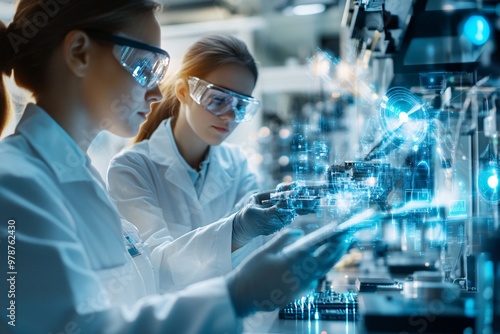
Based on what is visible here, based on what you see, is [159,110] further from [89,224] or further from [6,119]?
[89,224]

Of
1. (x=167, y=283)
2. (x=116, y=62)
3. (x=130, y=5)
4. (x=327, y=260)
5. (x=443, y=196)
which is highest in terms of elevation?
(x=130, y=5)

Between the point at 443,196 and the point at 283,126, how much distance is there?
134 inches

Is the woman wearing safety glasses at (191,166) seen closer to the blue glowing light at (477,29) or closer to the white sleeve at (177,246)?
the white sleeve at (177,246)

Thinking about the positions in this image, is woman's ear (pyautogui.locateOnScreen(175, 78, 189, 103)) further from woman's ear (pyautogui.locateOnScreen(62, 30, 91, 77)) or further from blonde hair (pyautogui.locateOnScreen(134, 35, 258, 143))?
woman's ear (pyautogui.locateOnScreen(62, 30, 91, 77))

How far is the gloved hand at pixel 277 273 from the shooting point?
94cm

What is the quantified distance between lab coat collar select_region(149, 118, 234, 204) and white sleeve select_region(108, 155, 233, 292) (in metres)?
0.20

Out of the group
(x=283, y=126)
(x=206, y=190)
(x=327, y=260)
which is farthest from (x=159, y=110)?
(x=283, y=126)

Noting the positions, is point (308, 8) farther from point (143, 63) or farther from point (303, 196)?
point (143, 63)

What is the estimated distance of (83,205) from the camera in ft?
3.53

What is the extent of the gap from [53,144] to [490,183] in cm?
108

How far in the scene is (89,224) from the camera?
1.07 metres

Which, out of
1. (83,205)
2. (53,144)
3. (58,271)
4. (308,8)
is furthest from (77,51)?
(308,8)

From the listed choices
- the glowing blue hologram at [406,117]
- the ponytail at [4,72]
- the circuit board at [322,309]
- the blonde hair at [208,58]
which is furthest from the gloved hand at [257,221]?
the ponytail at [4,72]

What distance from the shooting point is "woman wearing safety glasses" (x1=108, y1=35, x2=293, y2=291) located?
1528 millimetres
